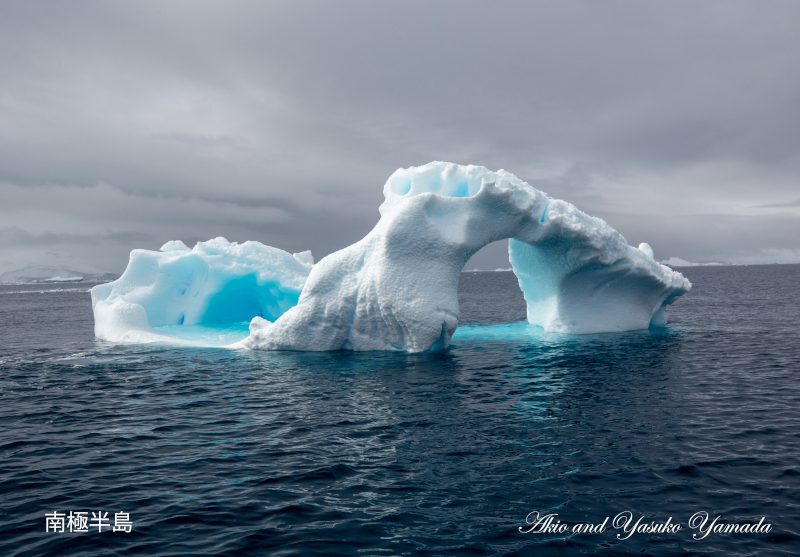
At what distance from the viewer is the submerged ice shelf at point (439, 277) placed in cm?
1623

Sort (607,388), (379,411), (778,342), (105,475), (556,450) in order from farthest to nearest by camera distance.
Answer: (778,342)
(607,388)
(379,411)
(556,450)
(105,475)

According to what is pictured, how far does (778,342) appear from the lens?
56.1ft

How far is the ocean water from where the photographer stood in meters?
5.29

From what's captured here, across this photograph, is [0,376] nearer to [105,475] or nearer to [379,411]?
[105,475]

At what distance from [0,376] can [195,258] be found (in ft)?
36.2

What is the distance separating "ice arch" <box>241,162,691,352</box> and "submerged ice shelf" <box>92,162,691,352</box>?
0.12 feet

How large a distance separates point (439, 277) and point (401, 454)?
31.6 feet

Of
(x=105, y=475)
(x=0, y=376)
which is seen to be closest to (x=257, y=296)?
(x=0, y=376)

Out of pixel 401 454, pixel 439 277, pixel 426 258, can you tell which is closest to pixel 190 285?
pixel 426 258

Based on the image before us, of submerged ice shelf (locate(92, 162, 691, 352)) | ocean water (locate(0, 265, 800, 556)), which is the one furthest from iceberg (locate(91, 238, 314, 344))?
ocean water (locate(0, 265, 800, 556))

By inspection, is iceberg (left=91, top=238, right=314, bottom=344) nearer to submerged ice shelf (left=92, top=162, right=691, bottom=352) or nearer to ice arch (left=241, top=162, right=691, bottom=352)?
submerged ice shelf (left=92, top=162, right=691, bottom=352)

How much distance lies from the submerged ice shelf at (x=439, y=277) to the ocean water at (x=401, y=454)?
2.47 metres

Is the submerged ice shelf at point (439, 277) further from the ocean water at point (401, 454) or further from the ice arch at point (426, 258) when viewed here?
the ocean water at point (401, 454)

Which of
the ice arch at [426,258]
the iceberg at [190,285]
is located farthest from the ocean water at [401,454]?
the iceberg at [190,285]
